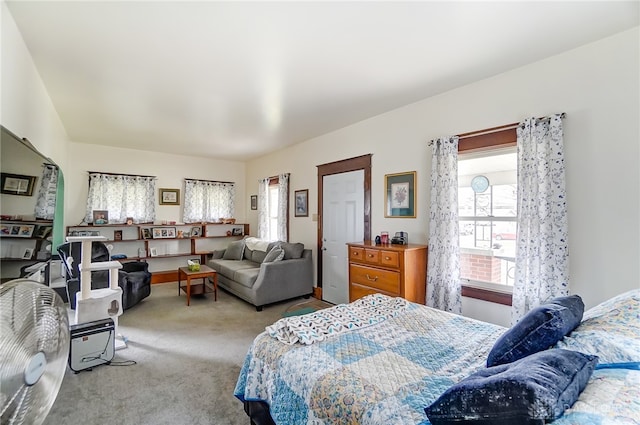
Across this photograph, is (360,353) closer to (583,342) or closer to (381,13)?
(583,342)

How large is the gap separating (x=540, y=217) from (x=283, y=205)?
3.95 meters

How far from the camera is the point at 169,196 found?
6027mm

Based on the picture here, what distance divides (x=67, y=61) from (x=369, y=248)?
316 centimetres

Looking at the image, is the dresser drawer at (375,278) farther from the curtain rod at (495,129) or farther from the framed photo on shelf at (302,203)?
the framed photo on shelf at (302,203)

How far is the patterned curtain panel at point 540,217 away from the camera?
2.25 metres

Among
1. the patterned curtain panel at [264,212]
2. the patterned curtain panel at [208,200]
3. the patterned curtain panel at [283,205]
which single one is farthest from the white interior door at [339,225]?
the patterned curtain panel at [208,200]

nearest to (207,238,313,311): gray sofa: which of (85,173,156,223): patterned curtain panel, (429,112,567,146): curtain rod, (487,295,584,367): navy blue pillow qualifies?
(85,173,156,223): patterned curtain panel

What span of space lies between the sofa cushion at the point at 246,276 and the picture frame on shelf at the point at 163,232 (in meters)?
2.11

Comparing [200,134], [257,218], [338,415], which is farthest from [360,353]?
[257,218]

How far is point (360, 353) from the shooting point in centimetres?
142

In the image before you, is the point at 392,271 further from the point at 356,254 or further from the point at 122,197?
the point at 122,197

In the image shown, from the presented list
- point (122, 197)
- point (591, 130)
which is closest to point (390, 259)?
point (591, 130)

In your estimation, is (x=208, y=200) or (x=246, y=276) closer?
(x=246, y=276)

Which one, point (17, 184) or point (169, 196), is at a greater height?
point (169, 196)
